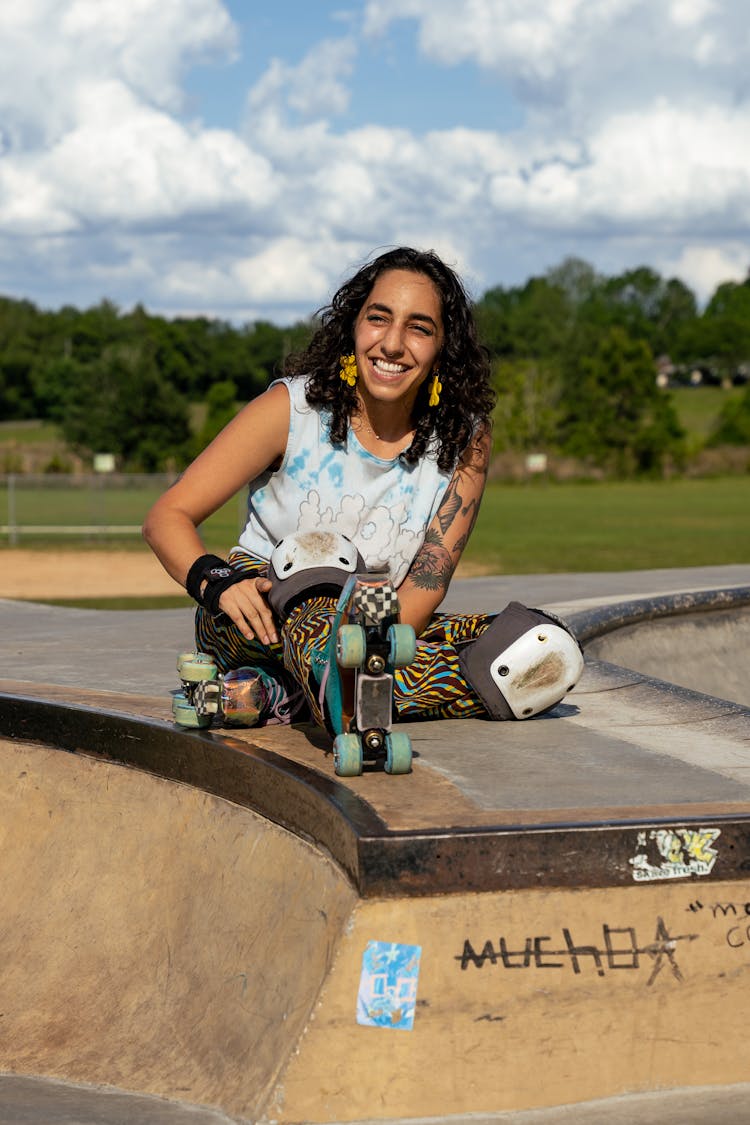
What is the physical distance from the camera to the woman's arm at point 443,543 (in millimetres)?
3949

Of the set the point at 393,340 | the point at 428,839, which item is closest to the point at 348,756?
the point at 428,839

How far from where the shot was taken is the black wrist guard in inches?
139

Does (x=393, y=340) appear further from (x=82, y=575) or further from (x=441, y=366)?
(x=82, y=575)

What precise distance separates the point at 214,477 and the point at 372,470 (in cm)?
47

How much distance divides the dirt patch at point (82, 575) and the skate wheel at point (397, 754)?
12.7m

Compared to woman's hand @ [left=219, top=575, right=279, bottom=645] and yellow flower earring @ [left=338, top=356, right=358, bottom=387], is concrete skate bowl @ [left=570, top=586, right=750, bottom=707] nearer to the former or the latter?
yellow flower earring @ [left=338, top=356, right=358, bottom=387]

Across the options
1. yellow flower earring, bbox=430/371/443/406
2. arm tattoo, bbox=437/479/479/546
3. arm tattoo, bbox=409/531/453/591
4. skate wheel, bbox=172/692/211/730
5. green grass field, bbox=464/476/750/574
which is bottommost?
green grass field, bbox=464/476/750/574

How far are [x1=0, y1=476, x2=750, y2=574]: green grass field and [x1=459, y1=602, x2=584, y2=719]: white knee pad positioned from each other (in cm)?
1266

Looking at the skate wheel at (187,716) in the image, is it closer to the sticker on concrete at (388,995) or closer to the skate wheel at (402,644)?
the skate wheel at (402,644)

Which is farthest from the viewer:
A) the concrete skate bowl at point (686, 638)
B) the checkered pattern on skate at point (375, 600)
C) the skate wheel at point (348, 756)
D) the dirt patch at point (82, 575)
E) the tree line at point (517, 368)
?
the tree line at point (517, 368)

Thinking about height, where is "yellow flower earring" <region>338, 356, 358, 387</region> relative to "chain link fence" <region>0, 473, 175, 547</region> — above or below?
above

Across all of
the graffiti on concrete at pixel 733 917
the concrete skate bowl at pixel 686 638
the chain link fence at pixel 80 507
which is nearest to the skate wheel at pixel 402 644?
the graffiti on concrete at pixel 733 917

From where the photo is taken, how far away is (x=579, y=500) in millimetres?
40531

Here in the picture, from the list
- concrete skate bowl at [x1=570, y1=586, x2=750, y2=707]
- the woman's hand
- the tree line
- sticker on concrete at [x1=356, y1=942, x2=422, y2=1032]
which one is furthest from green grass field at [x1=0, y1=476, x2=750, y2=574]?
sticker on concrete at [x1=356, y1=942, x2=422, y2=1032]
